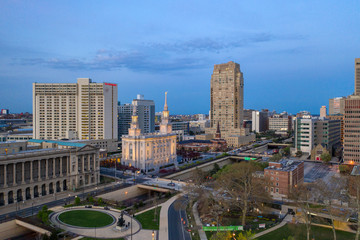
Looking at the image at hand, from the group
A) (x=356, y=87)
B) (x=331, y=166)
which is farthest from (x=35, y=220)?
(x=356, y=87)

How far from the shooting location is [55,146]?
3346 inches

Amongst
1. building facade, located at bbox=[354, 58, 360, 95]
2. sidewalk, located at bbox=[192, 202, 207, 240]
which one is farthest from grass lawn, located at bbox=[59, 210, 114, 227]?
building facade, located at bbox=[354, 58, 360, 95]

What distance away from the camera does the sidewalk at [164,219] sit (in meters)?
47.7

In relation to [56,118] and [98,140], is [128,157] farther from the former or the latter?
[56,118]

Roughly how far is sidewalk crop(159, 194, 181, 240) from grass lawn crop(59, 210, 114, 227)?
9585 mm

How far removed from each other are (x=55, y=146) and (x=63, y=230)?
138 feet

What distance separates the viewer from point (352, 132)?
352 feet

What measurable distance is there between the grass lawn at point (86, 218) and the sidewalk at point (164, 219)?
9.58 meters

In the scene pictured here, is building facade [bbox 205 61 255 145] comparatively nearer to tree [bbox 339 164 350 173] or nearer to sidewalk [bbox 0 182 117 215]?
tree [bbox 339 164 350 173]

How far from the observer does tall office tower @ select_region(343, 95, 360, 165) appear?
106500 mm

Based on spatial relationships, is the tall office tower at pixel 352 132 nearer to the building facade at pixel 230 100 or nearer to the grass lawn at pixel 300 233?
the grass lawn at pixel 300 233

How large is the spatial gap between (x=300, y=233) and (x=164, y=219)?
24149 millimetres

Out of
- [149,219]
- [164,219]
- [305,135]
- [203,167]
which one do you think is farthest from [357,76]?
[149,219]

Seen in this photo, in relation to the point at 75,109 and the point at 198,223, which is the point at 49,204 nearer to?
the point at 198,223
